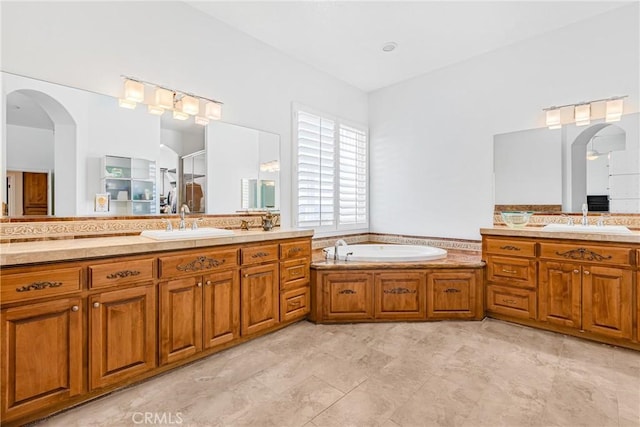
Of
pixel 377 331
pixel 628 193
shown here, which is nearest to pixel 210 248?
pixel 377 331

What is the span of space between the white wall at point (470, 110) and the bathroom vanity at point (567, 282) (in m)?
0.73

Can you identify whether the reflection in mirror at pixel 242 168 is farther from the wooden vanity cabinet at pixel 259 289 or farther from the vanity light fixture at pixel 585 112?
the vanity light fixture at pixel 585 112

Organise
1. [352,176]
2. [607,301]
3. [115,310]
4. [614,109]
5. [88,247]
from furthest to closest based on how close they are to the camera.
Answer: [352,176]
[614,109]
[607,301]
[115,310]
[88,247]

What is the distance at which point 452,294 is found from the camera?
308 centimetres

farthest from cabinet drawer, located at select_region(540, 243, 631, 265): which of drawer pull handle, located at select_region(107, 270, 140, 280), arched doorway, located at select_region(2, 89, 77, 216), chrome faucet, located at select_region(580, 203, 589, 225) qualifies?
arched doorway, located at select_region(2, 89, 77, 216)

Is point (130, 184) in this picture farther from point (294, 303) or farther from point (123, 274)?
point (294, 303)

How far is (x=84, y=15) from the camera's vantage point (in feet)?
7.34

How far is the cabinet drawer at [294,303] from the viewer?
286 centimetres

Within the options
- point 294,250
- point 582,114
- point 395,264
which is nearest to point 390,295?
point 395,264

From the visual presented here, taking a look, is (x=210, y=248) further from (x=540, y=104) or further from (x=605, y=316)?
(x=540, y=104)


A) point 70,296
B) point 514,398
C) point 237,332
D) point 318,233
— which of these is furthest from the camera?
point 318,233

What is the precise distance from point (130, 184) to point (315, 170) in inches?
80.3

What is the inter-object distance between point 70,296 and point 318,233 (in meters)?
2.61

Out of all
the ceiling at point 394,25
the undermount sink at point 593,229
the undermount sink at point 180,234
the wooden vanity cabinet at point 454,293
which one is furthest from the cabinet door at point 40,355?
the undermount sink at point 593,229
